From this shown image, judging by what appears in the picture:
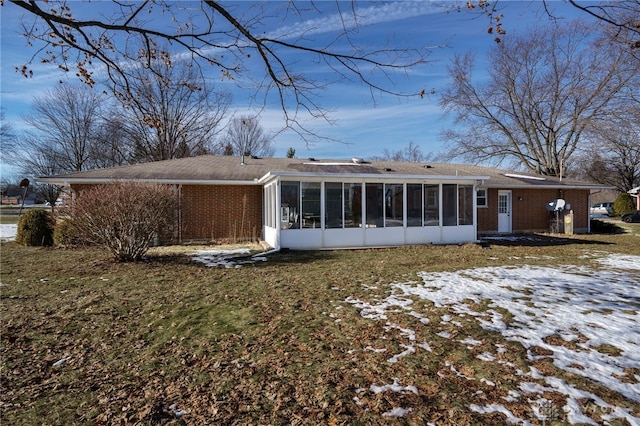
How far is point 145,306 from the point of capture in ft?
18.7

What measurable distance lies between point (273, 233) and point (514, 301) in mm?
7938

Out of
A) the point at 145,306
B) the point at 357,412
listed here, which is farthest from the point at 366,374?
the point at 145,306

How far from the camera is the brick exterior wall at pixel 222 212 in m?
13.7

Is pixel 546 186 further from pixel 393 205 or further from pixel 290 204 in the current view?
pixel 290 204

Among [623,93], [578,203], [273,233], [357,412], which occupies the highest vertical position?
[623,93]

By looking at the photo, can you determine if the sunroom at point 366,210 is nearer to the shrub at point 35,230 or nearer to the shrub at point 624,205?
the shrub at point 35,230

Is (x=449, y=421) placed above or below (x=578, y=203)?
below

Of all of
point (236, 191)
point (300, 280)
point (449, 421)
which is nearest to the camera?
point (449, 421)

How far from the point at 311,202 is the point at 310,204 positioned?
0.07 m

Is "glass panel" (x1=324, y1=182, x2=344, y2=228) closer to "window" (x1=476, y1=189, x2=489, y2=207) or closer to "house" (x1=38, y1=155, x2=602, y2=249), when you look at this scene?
"house" (x1=38, y1=155, x2=602, y2=249)

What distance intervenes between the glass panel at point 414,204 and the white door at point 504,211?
6.91 m

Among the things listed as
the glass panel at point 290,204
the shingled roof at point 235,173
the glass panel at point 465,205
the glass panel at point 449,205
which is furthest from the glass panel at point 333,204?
the glass panel at point 465,205

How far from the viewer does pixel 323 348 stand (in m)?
3.99

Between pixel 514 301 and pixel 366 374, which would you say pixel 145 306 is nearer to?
pixel 366 374
